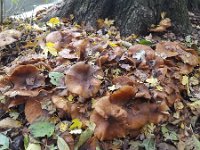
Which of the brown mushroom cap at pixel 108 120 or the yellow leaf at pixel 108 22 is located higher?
the yellow leaf at pixel 108 22

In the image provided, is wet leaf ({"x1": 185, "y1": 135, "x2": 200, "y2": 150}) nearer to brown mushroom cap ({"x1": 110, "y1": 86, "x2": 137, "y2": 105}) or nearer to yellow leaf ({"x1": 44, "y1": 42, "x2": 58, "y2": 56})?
brown mushroom cap ({"x1": 110, "y1": 86, "x2": 137, "y2": 105})

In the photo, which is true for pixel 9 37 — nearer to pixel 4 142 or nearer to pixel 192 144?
pixel 4 142

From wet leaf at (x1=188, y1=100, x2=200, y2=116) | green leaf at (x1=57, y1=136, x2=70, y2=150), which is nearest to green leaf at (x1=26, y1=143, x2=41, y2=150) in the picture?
green leaf at (x1=57, y1=136, x2=70, y2=150)

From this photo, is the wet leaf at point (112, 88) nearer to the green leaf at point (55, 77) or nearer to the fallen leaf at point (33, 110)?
the green leaf at point (55, 77)

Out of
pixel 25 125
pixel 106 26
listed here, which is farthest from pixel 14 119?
pixel 106 26

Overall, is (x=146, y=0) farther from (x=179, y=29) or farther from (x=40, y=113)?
(x=40, y=113)

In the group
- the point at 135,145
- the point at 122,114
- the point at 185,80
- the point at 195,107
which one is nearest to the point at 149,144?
the point at 135,145

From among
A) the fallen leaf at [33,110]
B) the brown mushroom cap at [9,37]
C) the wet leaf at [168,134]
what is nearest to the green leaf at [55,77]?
the fallen leaf at [33,110]
